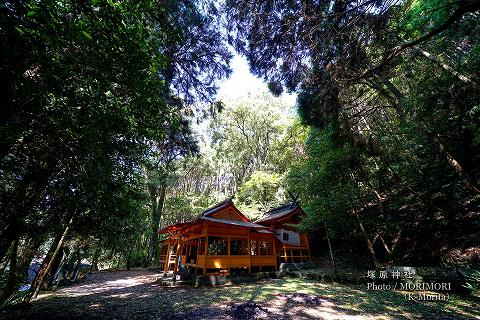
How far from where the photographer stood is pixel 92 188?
3861mm

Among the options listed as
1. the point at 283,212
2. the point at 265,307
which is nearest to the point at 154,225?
the point at 283,212

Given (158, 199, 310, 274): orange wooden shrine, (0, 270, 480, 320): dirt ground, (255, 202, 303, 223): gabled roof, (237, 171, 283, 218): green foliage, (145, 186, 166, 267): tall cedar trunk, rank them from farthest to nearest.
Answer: (237, 171, 283, 218): green foliage
(145, 186, 166, 267): tall cedar trunk
(255, 202, 303, 223): gabled roof
(158, 199, 310, 274): orange wooden shrine
(0, 270, 480, 320): dirt ground

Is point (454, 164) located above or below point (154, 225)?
below

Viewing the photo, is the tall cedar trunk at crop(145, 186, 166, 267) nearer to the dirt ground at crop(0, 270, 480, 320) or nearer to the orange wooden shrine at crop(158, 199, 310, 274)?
the orange wooden shrine at crop(158, 199, 310, 274)

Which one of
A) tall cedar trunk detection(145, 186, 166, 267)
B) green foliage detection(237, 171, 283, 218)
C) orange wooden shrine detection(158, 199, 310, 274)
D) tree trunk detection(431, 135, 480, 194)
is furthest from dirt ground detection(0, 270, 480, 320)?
green foliage detection(237, 171, 283, 218)

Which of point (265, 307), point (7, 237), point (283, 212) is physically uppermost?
point (283, 212)

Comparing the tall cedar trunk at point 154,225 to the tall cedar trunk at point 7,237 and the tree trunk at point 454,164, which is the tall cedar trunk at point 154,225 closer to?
the tall cedar trunk at point 7,237

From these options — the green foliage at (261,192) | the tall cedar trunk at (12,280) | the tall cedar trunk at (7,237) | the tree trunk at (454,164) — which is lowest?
the tall cedar trunk at (12,280)

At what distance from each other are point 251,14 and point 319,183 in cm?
779

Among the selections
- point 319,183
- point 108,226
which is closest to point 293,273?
point 319,183

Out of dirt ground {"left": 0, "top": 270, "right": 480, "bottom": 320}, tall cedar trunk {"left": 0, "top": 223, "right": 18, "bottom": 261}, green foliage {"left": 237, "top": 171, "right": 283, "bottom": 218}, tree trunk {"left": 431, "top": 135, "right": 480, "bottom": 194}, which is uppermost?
green foliage {"left": 237, "top": 171, "right": 283, "bottom": 218}

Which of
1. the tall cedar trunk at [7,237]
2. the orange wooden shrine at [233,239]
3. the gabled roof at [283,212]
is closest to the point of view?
the tall cedar trunk at [7,237]

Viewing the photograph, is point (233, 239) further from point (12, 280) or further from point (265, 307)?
point (12, 280)

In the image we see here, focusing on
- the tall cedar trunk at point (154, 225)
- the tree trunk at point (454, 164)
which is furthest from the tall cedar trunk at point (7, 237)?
the tall cedar trunk at point (154, 225)
